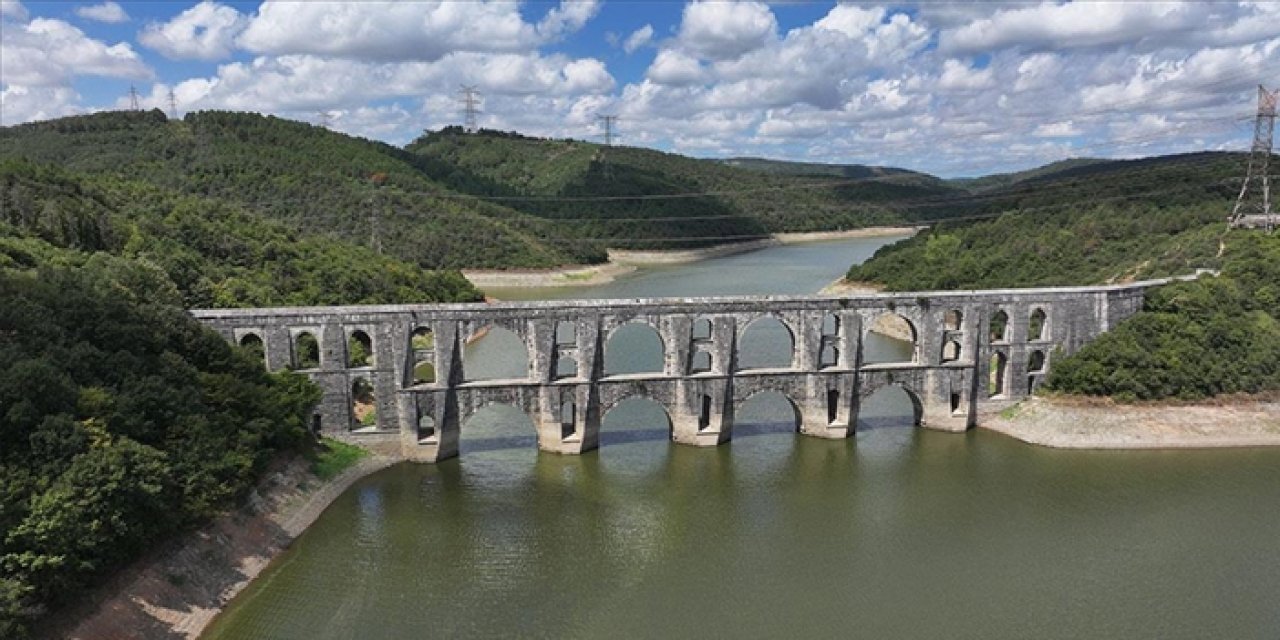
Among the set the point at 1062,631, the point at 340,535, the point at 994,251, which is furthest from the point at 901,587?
the point at 994,251

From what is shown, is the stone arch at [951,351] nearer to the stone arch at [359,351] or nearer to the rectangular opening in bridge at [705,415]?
the rectangular opening in bridge at [705,415]

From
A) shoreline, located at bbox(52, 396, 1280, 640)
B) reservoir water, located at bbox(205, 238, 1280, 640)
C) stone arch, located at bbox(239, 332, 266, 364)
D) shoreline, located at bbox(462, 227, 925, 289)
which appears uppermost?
shoreline, located at bbox(462, 227, 925, 289)

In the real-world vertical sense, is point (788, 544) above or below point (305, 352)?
below

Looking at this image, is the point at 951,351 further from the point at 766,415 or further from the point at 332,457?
the point at 332,457

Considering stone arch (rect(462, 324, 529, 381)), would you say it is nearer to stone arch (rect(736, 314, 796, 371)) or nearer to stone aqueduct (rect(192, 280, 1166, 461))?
stone aqueduct (rect(192, 280, 1166, 461))

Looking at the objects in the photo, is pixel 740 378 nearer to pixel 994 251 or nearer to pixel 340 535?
pixel 340 535

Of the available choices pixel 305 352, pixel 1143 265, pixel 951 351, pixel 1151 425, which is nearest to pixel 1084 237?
pixel 1143 265

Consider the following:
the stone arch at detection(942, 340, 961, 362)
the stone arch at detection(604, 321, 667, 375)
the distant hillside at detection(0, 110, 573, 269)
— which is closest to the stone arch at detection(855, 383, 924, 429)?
the stone arch at detection(942, 340, 961, 362)
